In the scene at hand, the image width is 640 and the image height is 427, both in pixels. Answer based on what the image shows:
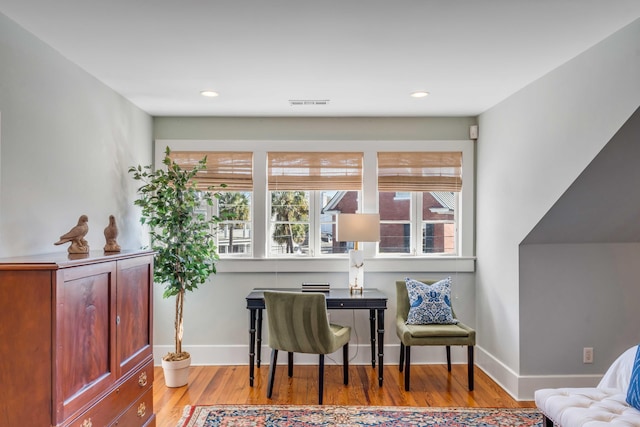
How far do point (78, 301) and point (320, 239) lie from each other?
263cm

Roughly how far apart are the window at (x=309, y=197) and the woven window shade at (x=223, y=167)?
229mm

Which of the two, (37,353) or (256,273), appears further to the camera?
(256,273)

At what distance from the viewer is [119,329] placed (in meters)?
2.33

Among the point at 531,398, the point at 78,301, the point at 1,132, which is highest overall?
the point at 1,132

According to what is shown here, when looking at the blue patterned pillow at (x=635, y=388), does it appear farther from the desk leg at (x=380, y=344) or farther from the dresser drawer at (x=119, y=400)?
the dresser drawer at (x=119, y=400)

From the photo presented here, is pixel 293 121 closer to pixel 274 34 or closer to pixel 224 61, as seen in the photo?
pixel 224 61

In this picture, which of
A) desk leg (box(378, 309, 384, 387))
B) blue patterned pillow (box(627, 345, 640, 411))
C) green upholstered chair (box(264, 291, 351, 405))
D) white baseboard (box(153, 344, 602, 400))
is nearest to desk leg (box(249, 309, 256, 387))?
green upholstered chair (box(264, 291, 351, 405))

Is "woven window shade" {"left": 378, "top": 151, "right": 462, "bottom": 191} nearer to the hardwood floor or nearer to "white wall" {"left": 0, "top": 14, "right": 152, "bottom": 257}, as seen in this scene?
the hardwood floor

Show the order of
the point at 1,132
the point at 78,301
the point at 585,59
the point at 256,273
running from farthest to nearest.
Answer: the point at 256,273, the point at 585,59, the point at 1,132, the point at 78,301

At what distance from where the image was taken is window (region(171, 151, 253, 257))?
4219 mm

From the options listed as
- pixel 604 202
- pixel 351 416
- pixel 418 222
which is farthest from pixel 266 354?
pixel 604 202

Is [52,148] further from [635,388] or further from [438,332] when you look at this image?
[635,388]

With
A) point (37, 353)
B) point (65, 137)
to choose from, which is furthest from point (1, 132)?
point (37, 353)

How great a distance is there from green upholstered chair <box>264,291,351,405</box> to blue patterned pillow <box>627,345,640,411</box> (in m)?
1.85
